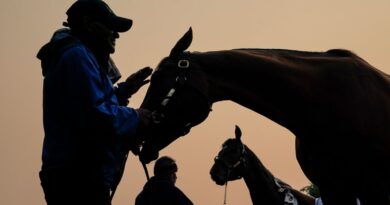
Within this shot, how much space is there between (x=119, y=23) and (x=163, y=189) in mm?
4808

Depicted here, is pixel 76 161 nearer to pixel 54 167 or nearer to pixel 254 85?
pixel 54 167

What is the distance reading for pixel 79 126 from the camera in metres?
3.14

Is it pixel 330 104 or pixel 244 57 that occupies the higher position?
pixel 244 57

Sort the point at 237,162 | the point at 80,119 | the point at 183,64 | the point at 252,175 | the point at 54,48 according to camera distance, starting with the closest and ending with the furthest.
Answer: the point at 80,119 → the point at 54,48 → the point at 183,64 → the point at 252,175 → the point at 237,162

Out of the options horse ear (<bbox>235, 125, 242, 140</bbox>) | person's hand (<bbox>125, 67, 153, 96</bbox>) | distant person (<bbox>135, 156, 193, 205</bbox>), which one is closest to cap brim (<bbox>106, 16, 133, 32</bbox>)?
person's hand (<bbox>125, 67, 153, 96</bbox>)

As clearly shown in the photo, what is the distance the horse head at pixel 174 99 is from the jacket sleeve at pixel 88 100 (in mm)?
1087

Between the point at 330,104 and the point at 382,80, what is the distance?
646mm

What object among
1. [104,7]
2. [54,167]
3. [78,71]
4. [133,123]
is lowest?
[54,167]

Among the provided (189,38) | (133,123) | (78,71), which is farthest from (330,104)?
(78,71)

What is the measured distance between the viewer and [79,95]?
315 cm

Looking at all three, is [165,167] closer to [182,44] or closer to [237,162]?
[237,162]

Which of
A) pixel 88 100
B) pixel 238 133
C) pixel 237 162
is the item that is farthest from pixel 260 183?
pixel 88 100

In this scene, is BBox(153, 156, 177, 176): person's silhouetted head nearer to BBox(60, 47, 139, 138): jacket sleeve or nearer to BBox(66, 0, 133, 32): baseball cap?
BBox(66, 0, 133, 32): baseball cap

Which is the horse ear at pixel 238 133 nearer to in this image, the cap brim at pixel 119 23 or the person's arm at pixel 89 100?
the cap brim at pixel 119 23
